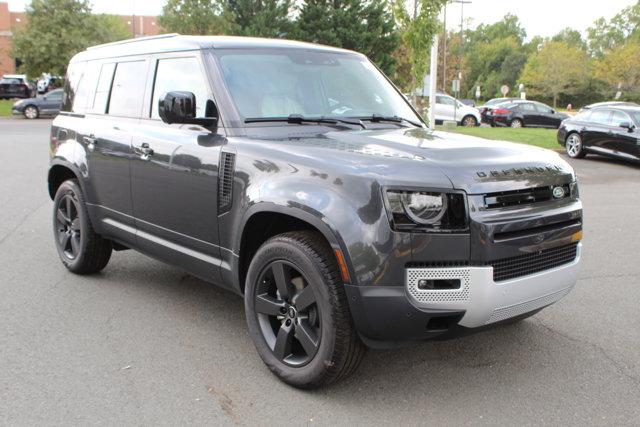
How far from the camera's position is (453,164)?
3105 millimetres

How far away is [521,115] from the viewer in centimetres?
3156

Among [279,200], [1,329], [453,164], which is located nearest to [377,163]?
[453,164]

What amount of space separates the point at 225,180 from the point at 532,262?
178 centimetres

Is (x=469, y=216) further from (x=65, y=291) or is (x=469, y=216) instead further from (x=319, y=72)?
(x=65, y=291)

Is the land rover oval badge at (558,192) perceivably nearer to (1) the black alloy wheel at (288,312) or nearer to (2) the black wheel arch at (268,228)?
(2) the black wheel arch at (268,228)

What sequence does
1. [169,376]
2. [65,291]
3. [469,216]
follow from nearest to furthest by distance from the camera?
[469,216] < [169,376] < [65,291]

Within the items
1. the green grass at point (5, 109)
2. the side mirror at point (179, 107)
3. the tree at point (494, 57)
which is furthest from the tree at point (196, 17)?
the tree at point (494, 57)

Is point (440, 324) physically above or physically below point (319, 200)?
below

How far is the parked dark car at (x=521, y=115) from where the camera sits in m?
31.5

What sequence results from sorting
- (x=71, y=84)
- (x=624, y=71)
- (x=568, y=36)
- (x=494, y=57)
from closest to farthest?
(x=71, y=84) < (x=624, y=71) < (x=494, y=57) < (x=568, y=36)

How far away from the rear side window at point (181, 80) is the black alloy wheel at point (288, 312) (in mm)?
1237

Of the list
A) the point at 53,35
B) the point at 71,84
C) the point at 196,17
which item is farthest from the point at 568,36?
the point at 71,84

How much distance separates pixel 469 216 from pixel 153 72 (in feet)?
8.96

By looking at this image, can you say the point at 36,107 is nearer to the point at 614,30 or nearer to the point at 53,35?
the point at 53,35
